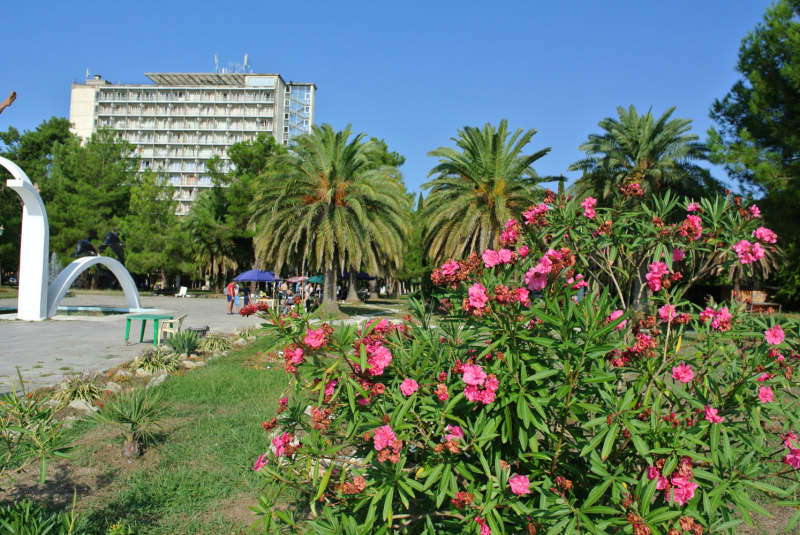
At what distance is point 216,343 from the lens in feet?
37.4

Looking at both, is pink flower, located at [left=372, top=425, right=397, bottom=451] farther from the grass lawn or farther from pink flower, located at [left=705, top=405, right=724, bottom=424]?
the grass lawn

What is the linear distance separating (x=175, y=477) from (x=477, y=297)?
120 inches

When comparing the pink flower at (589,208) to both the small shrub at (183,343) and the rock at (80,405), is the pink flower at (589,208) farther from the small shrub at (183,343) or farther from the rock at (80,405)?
the small shrub at (183,343)

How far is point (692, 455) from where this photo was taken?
1.96m

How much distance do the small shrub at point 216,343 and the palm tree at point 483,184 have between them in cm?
1008

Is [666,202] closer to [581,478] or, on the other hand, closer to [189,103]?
[581,478]

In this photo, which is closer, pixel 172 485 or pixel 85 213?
pixel 172 485

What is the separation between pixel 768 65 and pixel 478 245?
10.8 metres

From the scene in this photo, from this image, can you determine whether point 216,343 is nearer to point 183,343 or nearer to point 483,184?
point 183,343

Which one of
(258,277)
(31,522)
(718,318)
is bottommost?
(31,522)

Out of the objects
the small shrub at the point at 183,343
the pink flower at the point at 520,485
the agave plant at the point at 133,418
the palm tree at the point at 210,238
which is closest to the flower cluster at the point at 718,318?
the pink flower at the point at 520,485

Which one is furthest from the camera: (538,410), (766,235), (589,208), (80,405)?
(80,405)

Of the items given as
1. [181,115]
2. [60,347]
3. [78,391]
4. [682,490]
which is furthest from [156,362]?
[181,115]

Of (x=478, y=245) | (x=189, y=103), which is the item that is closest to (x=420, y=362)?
(x=478, y=245)
